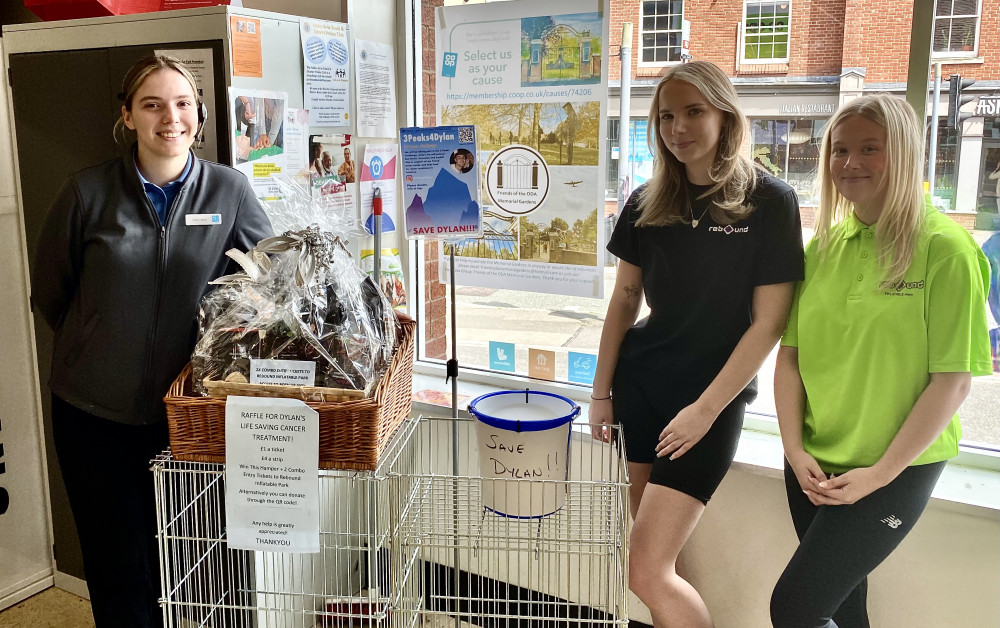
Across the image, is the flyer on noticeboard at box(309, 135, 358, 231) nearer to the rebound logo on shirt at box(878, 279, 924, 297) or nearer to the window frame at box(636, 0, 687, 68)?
the window frame at box(636, 0, 687, 68)

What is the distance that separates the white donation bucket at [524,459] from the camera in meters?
1.81

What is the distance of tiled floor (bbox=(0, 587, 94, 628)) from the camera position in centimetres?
271

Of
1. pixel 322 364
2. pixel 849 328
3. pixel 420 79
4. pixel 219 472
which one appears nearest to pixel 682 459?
pixel 849 328

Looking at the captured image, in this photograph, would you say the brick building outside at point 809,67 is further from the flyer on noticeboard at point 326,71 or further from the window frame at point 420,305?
the flyer on noticeboard at point 326,71

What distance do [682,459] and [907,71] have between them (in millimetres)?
1184

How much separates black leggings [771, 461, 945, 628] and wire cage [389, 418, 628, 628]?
1.30 ft

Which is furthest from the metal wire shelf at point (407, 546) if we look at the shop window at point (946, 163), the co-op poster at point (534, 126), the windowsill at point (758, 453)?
the shop window at point (946, 163)

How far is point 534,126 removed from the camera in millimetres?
2756

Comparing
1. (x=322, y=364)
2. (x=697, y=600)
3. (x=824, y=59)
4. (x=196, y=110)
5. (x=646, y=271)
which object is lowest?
(x=697, y=600)

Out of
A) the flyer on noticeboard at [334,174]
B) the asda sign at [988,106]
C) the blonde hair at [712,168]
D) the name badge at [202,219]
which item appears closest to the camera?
the blonde hair at [712,168]

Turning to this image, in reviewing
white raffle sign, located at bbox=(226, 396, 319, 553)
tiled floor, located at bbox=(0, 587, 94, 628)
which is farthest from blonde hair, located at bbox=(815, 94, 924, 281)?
tiled floor, located at bbox=(0, 587, 94, 628)

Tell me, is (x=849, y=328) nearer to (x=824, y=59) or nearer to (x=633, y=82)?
(x=824, y=59)

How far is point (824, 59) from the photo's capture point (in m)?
2.28

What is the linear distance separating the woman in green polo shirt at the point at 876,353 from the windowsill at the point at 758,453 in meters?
0.34
